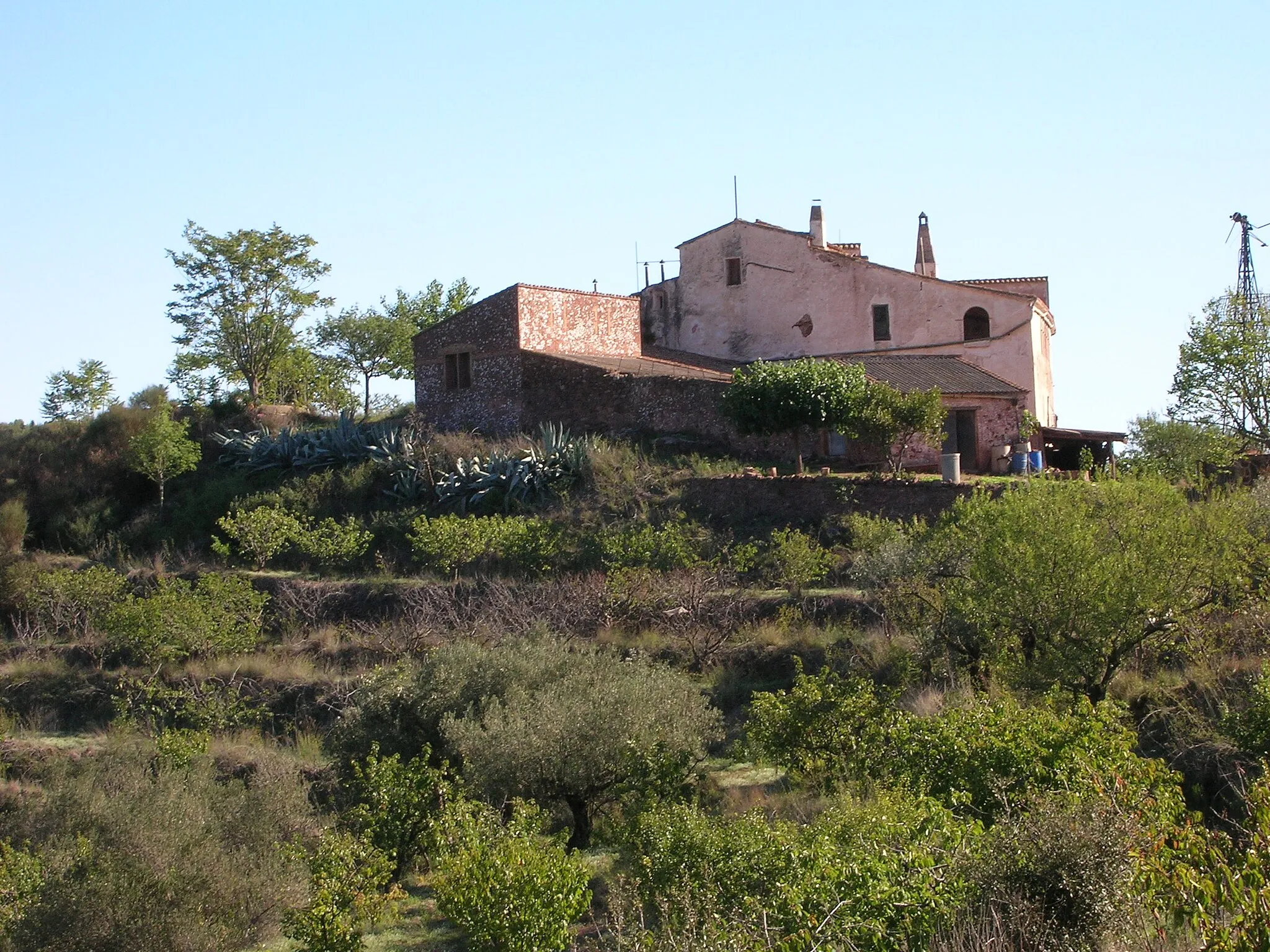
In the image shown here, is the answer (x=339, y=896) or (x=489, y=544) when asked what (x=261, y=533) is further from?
(x=339, y=896)

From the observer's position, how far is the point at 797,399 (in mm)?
30000

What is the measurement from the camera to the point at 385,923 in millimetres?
15648

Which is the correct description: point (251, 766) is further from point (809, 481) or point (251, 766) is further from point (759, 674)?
point (809, 481)

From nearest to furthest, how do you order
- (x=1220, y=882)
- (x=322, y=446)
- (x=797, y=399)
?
(x=1220, y=882) < (x=797, y=399) < (x=322, y=446)

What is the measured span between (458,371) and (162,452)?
7989mm

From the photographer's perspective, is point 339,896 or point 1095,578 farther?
point 1095,578

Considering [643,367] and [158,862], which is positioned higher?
[643,367]

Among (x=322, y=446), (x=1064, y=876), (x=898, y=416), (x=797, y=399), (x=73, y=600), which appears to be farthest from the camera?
(x=322, y=446)

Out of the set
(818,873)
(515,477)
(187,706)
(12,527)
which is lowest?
(187,706)

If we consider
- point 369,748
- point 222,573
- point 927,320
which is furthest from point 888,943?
point 927,320

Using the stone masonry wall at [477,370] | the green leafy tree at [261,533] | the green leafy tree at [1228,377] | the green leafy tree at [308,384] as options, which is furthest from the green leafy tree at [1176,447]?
the green leafy tree at [308,384]

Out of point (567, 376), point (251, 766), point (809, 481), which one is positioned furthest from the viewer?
point (567, 376)

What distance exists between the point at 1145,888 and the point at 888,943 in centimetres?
207

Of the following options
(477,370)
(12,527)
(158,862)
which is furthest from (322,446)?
(158,862)
